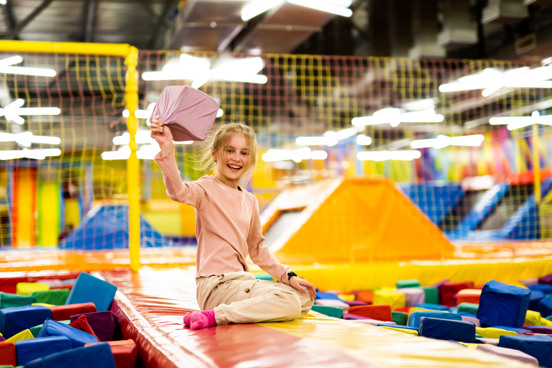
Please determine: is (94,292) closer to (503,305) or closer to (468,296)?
(503,305)

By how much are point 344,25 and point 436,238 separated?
17.4ft

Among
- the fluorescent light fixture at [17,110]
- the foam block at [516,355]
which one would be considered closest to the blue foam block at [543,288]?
the foam block at [516,355]

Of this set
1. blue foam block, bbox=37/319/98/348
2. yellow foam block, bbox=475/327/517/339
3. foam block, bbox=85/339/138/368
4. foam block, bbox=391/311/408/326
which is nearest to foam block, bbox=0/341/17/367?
blue foam block, bbox=37/319/98/348

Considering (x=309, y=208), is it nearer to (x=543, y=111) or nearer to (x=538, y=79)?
(x=538, y=79)

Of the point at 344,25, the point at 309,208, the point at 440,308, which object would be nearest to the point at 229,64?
the point at 344,25

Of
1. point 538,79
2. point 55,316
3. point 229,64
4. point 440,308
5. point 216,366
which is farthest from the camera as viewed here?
point 229,64

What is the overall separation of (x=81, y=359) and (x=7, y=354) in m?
0.40

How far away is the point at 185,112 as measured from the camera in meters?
2.06

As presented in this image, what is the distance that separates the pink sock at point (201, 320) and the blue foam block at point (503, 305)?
66.0 inches

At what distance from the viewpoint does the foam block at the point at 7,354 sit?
1.78 m

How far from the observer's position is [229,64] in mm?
9109

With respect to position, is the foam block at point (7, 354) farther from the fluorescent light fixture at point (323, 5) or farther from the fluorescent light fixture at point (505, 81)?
the fluorescent light fixture at point (505, 81)

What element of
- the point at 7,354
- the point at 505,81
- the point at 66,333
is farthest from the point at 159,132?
the point at 505,81

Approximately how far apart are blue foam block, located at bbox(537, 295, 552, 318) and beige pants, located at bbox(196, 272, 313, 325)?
6.75 feet
